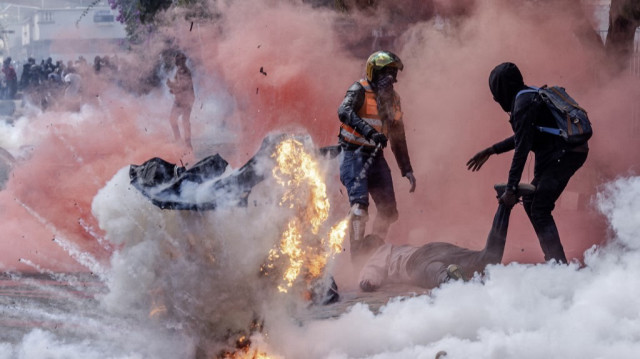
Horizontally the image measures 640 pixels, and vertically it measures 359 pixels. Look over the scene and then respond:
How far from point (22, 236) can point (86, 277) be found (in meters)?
1.70

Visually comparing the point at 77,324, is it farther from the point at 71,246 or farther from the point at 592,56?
the point at 592,56

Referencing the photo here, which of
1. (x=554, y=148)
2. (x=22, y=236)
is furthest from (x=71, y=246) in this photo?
(x=554, y=148)

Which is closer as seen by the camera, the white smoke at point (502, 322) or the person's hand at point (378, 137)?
the white smoke at point (502, 322)

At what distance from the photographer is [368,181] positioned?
329 inches

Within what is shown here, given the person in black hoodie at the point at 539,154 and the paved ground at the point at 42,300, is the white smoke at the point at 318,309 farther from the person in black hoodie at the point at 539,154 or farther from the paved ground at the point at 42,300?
the paved ground at the point at 42,300

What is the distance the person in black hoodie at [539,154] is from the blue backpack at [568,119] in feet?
0.22

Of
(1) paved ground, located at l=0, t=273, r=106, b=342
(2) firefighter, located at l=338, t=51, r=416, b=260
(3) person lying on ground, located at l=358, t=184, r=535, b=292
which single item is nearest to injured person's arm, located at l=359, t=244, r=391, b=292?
(3) person lying on ground, located at l=358, t=184, r=535, b=292

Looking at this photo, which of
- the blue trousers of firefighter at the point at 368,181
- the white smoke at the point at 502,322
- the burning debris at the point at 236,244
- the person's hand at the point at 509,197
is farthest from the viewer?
the blue trousers of firefighter at the point at 368,181

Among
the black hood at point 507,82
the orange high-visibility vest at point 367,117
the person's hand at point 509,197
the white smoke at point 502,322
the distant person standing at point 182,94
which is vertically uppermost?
the distant person standing at point 182,94

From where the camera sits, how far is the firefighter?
8055 millimetres

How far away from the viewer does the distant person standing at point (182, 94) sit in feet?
46.3

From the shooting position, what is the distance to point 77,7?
54812mm

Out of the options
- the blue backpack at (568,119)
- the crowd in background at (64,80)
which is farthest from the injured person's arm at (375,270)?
the crowd in background at (64,80)

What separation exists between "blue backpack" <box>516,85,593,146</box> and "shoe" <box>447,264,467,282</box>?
1372mm
